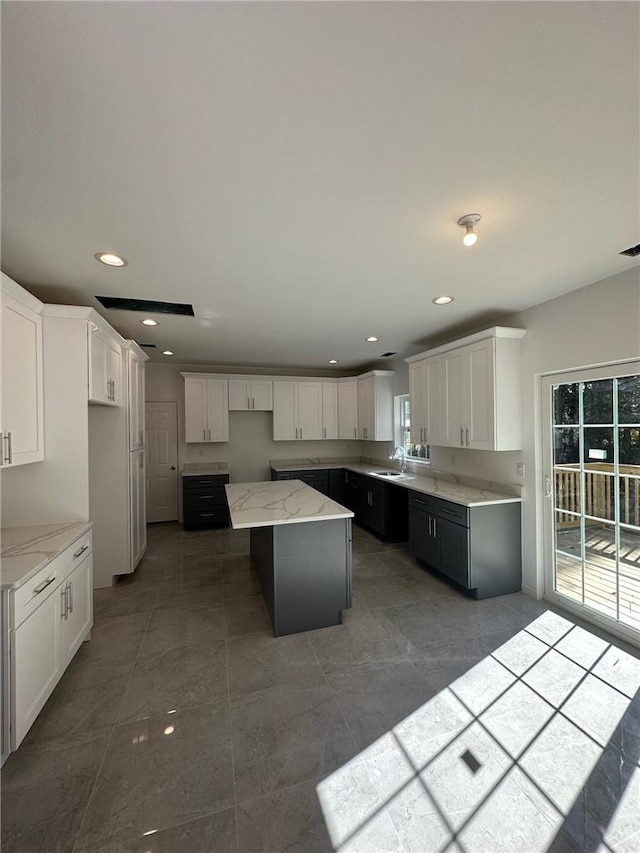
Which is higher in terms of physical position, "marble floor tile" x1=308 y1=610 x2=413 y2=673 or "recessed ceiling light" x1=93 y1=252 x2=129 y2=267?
"recessed ceiling light" x1=93 y1=252 x2=129 y2=267

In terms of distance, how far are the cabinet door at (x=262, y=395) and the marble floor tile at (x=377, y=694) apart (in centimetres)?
437

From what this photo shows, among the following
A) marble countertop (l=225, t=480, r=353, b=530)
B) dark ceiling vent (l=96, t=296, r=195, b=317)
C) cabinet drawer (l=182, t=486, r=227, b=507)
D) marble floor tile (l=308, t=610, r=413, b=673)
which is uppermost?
dark ceiling vent (l=96, t=296, r=195, b=317)

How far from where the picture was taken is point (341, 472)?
19.8ft

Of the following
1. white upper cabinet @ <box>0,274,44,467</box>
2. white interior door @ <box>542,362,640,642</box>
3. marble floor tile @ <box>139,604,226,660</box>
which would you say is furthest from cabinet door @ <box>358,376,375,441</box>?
white upper cabinet @ <box>0,274,44,467</box>

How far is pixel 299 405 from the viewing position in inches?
245

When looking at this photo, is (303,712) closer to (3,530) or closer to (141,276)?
(3,530)

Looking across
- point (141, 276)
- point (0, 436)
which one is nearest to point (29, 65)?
point (141, 276)

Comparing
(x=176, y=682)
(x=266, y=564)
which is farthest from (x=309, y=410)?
(x=176, y=682)

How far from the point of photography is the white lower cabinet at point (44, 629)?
169 cm

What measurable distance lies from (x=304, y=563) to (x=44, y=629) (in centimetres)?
164

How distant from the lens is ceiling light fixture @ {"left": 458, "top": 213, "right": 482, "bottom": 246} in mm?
1758

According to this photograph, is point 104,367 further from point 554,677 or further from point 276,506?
point 554,677

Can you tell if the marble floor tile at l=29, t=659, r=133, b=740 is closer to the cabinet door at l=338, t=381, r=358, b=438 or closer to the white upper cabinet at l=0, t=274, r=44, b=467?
the white upper cabinet at l=0, t=274, r=44, b=467

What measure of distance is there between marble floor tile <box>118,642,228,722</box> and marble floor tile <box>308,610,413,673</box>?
0.69m
